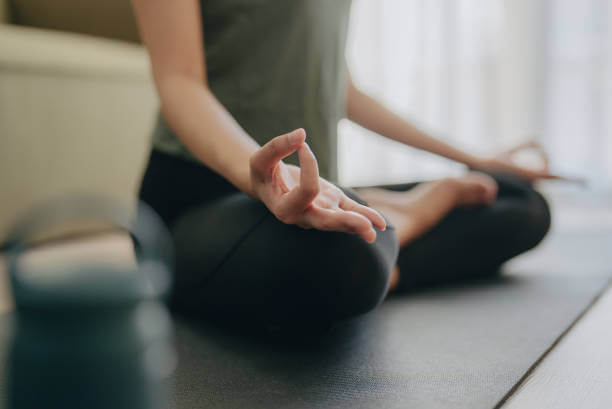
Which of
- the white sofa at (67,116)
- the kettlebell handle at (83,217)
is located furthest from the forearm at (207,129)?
the white sofa at (67,116)

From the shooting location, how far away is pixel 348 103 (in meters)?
1.03

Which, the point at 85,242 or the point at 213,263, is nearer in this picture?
the point at 213,263

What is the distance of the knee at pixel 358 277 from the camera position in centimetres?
56

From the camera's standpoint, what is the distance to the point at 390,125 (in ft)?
3.35

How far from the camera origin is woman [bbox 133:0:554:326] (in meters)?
0.55

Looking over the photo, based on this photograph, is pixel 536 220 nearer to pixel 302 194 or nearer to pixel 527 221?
pixel 527 221

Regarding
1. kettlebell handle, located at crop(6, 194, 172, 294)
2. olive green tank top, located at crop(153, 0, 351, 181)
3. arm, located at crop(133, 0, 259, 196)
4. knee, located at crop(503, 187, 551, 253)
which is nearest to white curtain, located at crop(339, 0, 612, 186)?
knee, located at crop(503, 187, 551, 253)

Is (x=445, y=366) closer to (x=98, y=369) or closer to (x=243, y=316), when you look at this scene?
(x=243, y=316)

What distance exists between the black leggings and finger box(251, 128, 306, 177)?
0.11 m

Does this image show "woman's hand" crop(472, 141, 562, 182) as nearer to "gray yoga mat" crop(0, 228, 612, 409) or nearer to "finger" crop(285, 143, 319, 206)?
"gray yoga mat" crop(0, 228, 612, 409)

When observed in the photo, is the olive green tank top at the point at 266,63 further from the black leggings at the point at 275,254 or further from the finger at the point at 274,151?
the finger at the point at 274,151

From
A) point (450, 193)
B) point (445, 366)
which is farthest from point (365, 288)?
point (450, 193)

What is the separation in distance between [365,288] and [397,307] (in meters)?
0.24

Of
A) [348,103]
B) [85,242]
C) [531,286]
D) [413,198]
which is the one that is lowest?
[85,242]
